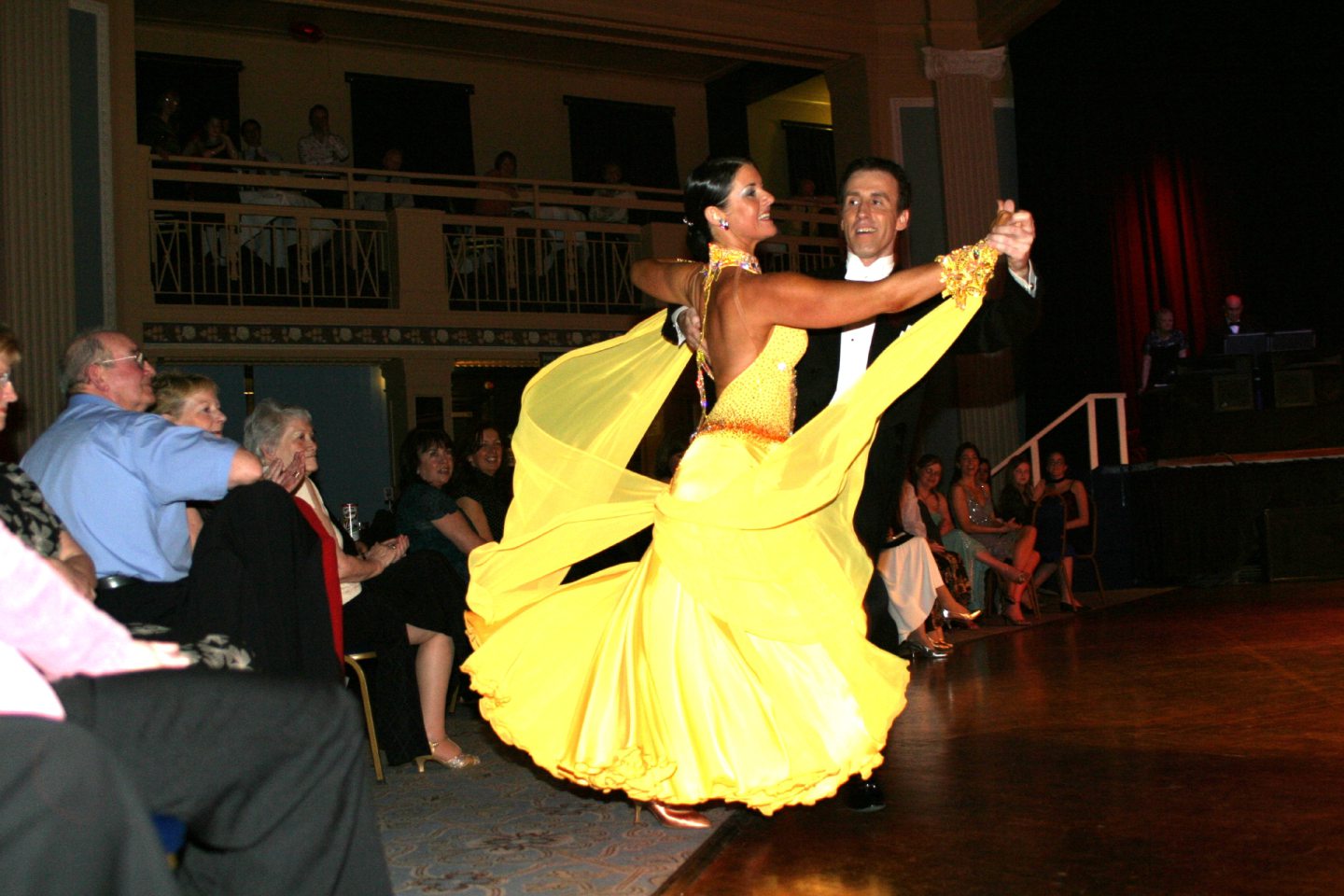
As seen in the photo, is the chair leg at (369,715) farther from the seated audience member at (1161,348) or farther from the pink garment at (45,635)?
the seated audience member at (1161,348)

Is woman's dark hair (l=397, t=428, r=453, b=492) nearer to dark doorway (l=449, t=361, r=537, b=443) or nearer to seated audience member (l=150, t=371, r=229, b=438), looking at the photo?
seated audience member (l=150, t=371, r=229, b=438)

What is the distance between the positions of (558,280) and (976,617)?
17.1 ft

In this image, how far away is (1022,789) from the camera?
2.93 m

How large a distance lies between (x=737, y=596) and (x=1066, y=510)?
6307mm

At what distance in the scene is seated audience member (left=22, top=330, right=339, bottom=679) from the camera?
2.47m

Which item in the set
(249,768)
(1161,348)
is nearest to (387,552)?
(249,768)

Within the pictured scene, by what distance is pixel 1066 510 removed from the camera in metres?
8.41

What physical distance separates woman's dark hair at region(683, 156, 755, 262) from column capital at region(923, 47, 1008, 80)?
8.49 m

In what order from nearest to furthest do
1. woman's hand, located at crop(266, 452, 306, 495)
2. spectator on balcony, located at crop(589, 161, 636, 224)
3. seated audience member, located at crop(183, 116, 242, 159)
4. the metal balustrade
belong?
woman's hand, located at crop(266, 452, 306, 495) → the metal balustrade → seated audience member, located at crop(183, 116, 242, 159) → spectator on balcony, located at crop(589, 161, 636, 224)

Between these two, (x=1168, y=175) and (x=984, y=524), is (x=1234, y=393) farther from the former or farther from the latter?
(x=1168, y=175)

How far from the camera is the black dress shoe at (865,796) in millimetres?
2850

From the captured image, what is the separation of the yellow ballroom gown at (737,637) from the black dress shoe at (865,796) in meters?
0.23

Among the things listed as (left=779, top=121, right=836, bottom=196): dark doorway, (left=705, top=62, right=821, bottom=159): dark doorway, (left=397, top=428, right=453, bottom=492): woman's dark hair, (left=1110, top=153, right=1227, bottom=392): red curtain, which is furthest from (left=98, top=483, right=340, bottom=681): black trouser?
(left=779, top=121, right=836, bottom=196): dark doorway

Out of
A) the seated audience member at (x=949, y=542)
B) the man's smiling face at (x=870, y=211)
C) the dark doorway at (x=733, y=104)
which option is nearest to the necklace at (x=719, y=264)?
the man's smiling face at (x=870, y=211)
